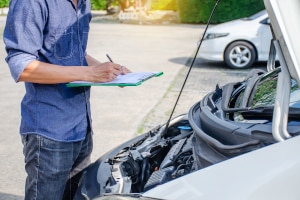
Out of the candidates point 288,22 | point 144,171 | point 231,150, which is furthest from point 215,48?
point 288,22

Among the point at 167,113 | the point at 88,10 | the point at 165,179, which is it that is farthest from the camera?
the point at 167,113

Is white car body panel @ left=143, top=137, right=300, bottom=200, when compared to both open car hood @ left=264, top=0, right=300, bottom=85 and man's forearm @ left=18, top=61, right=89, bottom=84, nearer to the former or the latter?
open car hood @ left=264, top=0, right=300, bottom=85

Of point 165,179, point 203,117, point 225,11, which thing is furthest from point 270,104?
point 225,11

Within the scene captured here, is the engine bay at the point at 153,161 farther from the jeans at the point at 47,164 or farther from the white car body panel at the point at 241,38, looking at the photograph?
the white car body panel at the point at 241,38

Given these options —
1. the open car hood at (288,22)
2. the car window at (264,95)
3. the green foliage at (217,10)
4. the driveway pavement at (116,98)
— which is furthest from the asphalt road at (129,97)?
the green foliage at (217,10)

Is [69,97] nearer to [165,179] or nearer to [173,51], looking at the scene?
[165,179]

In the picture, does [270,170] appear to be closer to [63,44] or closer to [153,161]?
[153,161]

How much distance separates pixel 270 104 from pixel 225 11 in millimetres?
21583

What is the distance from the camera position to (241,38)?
37.4ft

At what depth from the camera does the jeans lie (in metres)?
2.61

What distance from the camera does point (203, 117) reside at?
7.90 ft

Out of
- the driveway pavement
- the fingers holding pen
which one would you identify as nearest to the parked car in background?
the fingers holding pen

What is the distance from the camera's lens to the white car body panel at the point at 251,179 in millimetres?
1641

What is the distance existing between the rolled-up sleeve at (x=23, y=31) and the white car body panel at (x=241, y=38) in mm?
Answer: 9183
